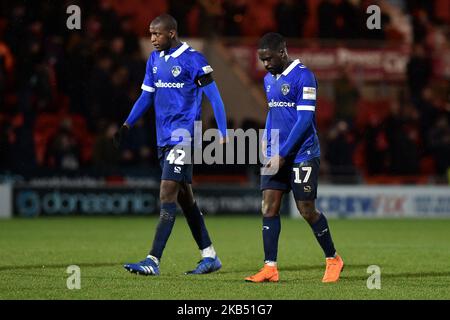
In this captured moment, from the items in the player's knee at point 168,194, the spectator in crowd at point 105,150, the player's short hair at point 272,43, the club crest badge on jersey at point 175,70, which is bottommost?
the spectator in crowd at point 105,150

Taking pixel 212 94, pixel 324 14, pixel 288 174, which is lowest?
pixel 288 174

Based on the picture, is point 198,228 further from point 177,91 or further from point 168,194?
point 177,91

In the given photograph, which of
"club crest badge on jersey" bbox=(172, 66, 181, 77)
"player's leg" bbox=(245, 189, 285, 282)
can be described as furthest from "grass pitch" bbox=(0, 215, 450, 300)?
"club crest badge on jersey" bbox=(172, 66, 181, 77)

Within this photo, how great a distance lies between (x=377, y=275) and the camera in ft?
29.1

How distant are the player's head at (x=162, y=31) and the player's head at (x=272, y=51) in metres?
1.04

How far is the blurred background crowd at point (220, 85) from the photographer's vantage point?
720 inches

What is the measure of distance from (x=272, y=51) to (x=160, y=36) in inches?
47.4

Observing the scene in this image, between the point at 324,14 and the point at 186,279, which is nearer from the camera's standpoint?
the point at 186,279

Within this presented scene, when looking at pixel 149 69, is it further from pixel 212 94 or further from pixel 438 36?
pixel 438 36

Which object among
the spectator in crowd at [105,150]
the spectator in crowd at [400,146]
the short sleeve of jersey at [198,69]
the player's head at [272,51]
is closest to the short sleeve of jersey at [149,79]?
the short sleeve of jersey at [198,69]

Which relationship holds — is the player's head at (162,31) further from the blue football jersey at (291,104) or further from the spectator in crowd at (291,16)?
the spectator in crowd at (291,16)

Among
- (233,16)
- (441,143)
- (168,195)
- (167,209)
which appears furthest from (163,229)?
(233,16)
